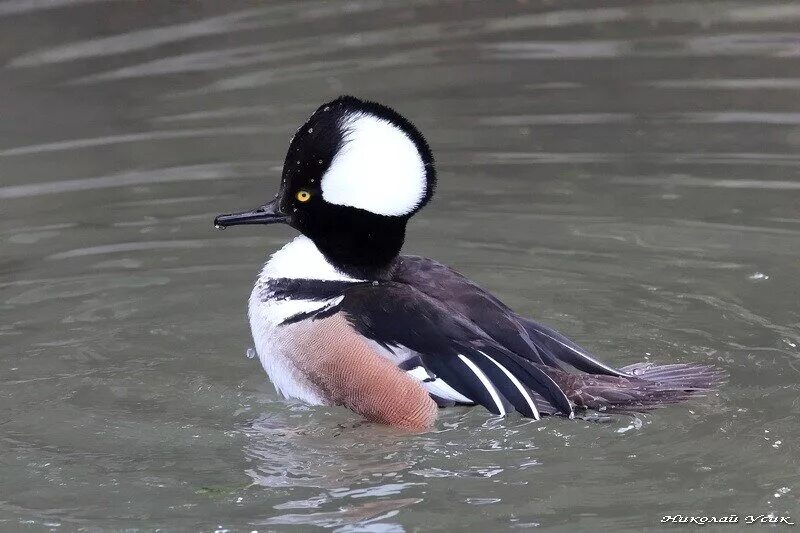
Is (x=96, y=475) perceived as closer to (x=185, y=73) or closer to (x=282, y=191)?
(x=282, y=191)

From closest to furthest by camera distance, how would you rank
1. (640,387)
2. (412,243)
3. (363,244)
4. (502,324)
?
(640,387) < (502,324) < (363,244) < (412,243)

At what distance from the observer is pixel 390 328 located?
579 cm

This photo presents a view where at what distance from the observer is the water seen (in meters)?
5.21

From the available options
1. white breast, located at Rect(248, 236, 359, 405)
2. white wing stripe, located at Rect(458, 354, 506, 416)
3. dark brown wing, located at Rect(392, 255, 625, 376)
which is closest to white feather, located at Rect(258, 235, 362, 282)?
white breast, located at Rect(248, 236, 359, 405)

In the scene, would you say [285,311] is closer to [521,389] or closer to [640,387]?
[521,389]

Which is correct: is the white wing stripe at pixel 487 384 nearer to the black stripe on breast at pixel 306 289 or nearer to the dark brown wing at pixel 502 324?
the dark brown wing at pixel 502 324

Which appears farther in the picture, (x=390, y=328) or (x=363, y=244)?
(x=363, y=244)

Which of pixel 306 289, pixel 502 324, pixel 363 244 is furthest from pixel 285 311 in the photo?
pixel 502 324

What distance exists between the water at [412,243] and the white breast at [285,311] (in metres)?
0.13

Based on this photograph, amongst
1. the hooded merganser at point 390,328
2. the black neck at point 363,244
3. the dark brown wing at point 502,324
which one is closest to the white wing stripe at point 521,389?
the hooded merganser at point 390,328

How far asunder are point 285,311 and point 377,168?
2.75ft

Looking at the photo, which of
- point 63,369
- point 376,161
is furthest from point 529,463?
point 63,369

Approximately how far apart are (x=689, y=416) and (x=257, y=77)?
19.3 ft

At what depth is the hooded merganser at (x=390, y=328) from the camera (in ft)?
18.5
